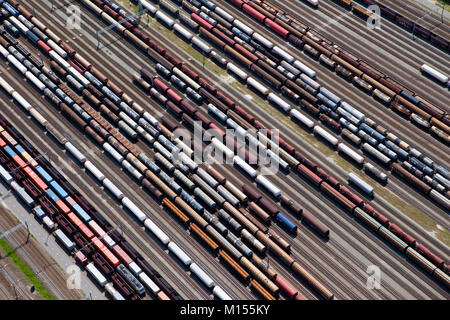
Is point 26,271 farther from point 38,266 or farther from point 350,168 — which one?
point 350,168

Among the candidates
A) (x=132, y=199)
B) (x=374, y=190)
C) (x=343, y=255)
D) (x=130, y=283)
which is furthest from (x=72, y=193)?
(x=374, y=190)

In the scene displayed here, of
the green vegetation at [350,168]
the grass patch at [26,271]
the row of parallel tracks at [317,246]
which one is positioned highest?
the green vegetation at [350,168]

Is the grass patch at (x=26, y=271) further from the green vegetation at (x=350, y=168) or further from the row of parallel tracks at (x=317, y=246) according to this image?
the green vegetation at (x=350, y=168)

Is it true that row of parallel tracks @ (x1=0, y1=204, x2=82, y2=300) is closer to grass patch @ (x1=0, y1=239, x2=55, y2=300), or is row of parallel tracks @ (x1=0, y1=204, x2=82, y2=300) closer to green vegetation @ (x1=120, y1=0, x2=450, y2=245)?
grass patch @ (x1=0, y1=239, x2=55, y2=300)

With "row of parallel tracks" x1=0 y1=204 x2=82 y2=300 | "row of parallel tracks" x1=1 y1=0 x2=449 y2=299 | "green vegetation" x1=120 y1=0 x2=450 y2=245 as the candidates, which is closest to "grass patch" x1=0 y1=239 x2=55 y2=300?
"row of parallel tracks" x1=0 y1=204 x2=82 y2=300

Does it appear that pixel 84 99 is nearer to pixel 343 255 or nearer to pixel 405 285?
pixel 343 255

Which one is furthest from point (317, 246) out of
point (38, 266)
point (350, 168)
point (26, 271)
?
point (26, 271)

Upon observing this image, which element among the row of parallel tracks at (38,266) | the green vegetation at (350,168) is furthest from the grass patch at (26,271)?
the green vegetation at (350,168)

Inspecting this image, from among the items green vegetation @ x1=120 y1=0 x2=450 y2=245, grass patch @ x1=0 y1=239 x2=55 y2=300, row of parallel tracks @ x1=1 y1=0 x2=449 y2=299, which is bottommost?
grass patch @ x1=0 y1=239 x2=55 y2=300

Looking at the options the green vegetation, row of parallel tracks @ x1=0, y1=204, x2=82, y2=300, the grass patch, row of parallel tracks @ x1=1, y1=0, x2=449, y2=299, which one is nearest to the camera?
the grass patch
